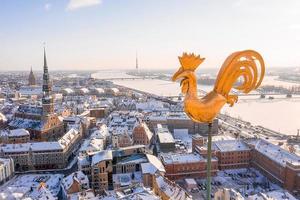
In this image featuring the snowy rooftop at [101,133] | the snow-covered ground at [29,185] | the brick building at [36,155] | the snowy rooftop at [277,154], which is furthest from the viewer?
the snowy rooftop at [101,133]

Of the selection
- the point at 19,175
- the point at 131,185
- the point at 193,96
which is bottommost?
the point at 19,175

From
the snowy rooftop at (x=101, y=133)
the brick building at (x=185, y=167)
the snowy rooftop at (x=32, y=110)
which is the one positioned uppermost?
the snowy rooftop at (x=32, y=110)

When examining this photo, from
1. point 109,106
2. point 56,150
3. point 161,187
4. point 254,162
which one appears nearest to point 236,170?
point 254,162

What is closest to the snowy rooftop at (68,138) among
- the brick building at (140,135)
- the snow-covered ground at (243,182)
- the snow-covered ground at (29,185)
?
the snow-covered ground at (29,185)

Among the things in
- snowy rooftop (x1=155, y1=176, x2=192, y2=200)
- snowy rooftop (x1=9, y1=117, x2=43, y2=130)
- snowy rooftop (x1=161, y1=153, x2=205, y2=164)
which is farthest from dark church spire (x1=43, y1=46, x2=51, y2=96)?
snowy rooftop (x1=155, y1=176, x2=192, y2=200)

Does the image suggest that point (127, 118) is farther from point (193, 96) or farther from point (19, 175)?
point (193, 96)

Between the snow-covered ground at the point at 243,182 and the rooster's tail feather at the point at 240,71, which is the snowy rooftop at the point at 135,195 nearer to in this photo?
the snow-covered ground at the point at 243,182

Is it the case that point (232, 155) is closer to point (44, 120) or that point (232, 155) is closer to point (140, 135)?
point (140, 135)
